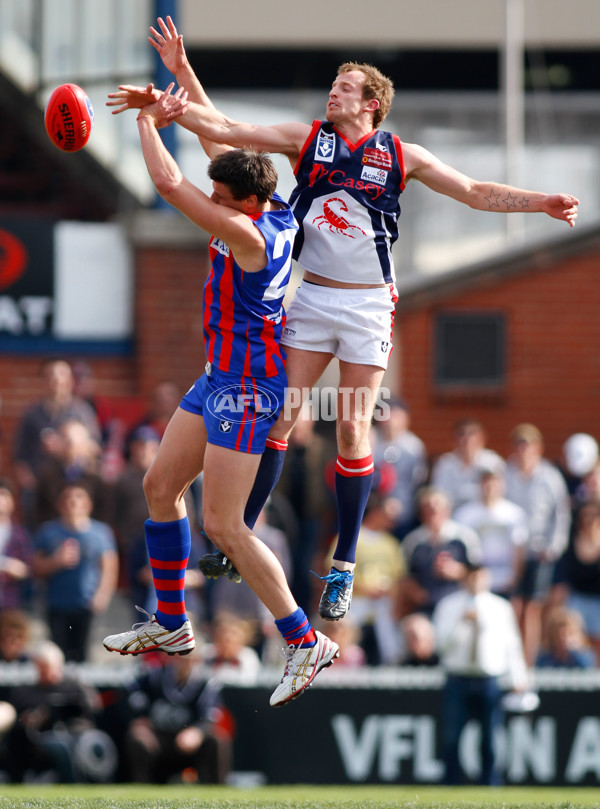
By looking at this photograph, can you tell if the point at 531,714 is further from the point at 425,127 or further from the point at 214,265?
the point at 425,127

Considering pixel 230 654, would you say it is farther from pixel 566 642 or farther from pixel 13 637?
pixel 566 642

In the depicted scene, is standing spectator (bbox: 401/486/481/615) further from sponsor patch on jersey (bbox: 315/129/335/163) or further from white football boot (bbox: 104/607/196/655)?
sponsor patch on jersey (bbox: 315/129/335/163)

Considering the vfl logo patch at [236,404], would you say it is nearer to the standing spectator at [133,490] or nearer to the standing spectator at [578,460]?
the standing spectator at [133,490]

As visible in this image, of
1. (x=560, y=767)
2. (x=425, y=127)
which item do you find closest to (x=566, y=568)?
(x=560, y=767)

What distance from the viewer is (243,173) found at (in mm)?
6008

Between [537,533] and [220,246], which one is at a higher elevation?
[220,246]

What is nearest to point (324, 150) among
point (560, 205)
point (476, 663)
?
point (560, 205)

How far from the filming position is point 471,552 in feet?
34.2

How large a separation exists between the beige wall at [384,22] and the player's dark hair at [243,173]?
583 inches

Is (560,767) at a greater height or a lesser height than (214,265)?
lesser

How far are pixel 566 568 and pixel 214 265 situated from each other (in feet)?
18.8

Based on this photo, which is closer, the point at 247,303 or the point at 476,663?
the point at 247,303

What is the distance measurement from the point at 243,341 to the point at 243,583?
470cm

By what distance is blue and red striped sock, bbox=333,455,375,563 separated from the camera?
262 inches
